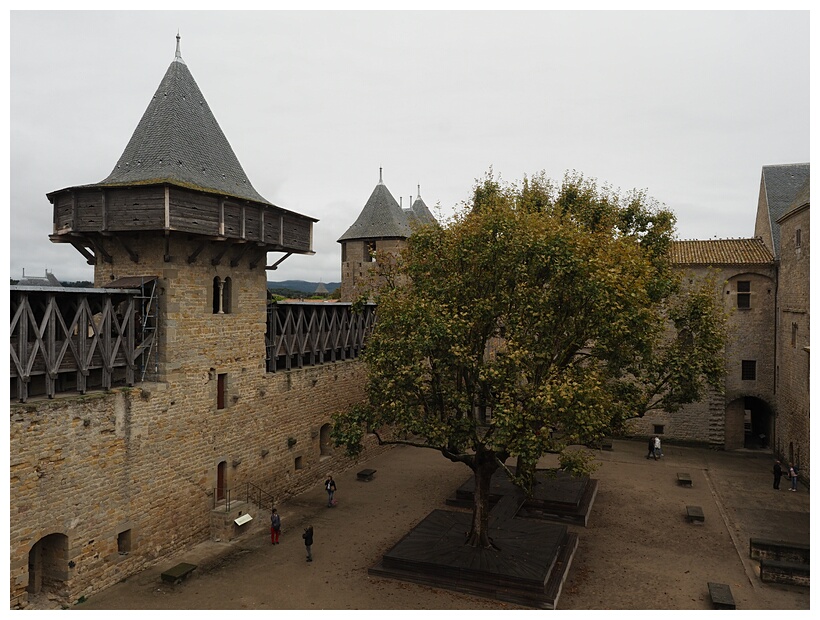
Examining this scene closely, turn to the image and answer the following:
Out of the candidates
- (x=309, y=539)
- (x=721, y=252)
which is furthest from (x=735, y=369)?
(x=309, y=539)

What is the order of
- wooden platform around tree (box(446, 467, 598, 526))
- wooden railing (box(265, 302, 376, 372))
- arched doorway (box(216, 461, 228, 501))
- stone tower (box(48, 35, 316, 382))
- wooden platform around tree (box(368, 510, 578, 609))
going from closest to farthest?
wooden platform around tree (box(368, 510, 578, 609)), stone tower (box(48, 35, 316, 382)), arched doorway (box(216, 461, 228, 501)), wooden platform around tree (box(446, 467, 598, 526)), wooden railing (box(265, 302, 376, 372))

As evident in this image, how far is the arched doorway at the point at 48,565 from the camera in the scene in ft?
41.6

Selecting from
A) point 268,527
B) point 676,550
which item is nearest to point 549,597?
point 676,550

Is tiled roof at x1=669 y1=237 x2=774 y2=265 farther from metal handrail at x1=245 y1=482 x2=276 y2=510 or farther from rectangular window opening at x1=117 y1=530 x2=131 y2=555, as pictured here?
rectangular window opening at x1=117 y1=530 x2=131 y2=555

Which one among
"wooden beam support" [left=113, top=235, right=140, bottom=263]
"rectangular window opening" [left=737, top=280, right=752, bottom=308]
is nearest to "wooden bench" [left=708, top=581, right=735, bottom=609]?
"wooden beam support" [left=113, top=235, right=140, bottom=263]

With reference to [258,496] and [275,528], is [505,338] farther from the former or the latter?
[258,496]

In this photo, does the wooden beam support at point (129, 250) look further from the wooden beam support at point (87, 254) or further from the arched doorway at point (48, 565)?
the arched doorway at point (48, 565)

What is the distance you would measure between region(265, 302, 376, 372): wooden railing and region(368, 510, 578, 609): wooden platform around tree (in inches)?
284

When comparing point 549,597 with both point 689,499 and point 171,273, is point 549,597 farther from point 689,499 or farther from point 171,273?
point 171,273

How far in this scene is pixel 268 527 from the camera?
1762cm

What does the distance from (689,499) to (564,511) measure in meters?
5.49

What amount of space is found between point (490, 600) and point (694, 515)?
880 cm

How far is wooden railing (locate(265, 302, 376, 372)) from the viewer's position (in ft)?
65.2

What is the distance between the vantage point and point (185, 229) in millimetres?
14859
